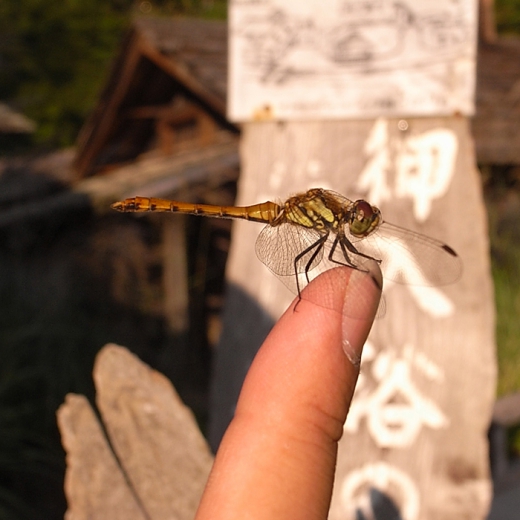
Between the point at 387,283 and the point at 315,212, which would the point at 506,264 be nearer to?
the point at 387,283

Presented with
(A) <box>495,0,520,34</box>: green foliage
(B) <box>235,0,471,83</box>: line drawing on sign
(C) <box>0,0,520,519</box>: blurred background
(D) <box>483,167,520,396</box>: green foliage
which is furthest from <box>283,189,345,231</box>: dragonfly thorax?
(A) <box>495,0,520,34</box>: green foliage

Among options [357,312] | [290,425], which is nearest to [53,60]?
[357,312]

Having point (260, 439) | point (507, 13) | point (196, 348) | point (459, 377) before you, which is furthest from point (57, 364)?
point (507, 13)

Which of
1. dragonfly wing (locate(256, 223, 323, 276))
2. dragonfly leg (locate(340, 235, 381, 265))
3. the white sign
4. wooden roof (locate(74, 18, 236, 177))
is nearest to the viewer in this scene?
dragonfly leg (locate(340, 235, 381, 265))

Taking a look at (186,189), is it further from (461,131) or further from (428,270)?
(428,270)

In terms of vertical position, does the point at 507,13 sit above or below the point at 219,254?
above

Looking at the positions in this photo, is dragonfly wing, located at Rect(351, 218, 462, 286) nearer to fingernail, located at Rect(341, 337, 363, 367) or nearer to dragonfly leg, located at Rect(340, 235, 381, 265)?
dragonfly leg, located at Rect(340, 235, 381, 265)
